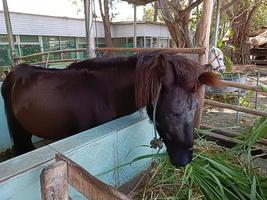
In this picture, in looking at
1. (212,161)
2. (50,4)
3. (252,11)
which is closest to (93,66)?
(212,161)

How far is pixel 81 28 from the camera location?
41.1ft

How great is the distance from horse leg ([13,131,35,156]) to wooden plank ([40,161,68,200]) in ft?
4.78

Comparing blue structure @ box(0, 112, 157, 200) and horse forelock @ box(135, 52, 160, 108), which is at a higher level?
horse forelock @ box(135, 52, 160, 108)

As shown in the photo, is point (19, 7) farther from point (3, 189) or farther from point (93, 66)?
point (3, 189)

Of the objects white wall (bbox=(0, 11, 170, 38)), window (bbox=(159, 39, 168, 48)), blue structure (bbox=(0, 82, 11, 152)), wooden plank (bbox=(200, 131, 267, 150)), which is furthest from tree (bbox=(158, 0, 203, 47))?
window (bbox=(159, 39, 168, 48))

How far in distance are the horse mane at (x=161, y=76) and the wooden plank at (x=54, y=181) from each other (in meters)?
0.66

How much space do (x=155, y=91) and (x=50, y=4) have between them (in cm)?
1344

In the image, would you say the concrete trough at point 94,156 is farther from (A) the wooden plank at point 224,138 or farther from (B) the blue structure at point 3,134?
(B) the blue structure at point 3,134

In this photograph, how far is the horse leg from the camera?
2.15m

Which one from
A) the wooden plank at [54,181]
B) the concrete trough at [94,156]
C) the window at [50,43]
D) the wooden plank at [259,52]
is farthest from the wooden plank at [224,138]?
the wooden plank at [259,52]

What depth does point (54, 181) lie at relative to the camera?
0.82 metres

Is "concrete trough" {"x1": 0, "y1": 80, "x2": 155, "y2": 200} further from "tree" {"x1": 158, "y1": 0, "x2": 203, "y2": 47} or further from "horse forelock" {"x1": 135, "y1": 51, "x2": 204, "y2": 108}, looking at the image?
"tree" {"x1": 158, "y1": 0, "x2": 203, "y2": 47}

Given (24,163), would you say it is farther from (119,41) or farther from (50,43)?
(119,41)

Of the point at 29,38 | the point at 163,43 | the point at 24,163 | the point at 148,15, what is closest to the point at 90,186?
the point at 24,163
